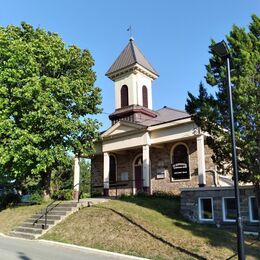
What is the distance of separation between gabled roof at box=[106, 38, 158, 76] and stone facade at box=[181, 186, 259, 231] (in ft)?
46.5

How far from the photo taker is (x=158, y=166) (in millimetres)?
24312

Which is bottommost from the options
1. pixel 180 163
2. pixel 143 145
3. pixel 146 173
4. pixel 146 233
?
pixel 146 233

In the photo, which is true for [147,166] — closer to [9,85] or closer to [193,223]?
[193,223]

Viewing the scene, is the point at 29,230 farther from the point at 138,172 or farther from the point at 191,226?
the point at 138,172

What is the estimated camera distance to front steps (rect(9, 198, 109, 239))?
52.0ft

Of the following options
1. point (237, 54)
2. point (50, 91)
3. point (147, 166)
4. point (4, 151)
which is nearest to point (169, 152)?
point (147, 166)

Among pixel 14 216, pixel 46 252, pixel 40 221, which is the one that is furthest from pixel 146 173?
pixel 46 252

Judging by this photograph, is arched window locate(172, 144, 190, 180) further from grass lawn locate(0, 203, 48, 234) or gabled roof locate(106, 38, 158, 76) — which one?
grass lawn locate(0, 203, 48, 234)

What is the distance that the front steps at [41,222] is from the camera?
15.8 meters

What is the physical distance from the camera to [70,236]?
14.3 meters

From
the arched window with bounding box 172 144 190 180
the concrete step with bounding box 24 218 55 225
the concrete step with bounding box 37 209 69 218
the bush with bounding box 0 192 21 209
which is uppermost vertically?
the arched window with bounding box 172 144 190 180

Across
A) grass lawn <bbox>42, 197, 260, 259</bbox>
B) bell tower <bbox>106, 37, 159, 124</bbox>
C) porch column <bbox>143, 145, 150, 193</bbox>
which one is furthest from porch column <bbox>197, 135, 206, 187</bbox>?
bell tower <bbox>106, 37, 159, 124</bbox>

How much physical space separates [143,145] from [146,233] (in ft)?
35.6

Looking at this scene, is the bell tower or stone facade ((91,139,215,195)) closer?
stone facade ((91,139,215,195))
